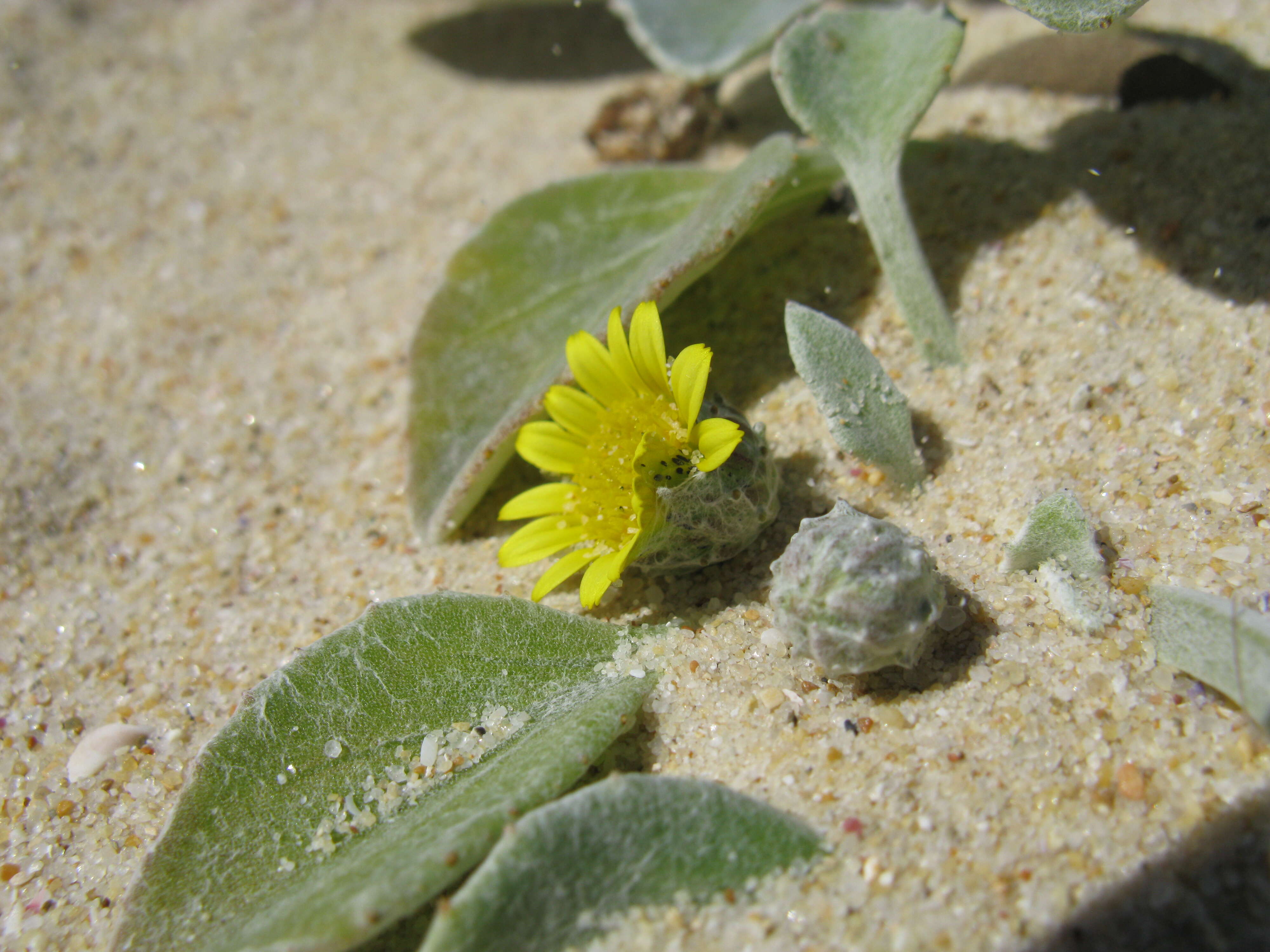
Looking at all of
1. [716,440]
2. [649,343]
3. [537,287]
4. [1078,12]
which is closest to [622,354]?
[649,343]

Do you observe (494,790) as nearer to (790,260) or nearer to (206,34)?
(790,260)

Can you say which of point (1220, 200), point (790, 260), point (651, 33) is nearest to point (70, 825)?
point (790, 260)

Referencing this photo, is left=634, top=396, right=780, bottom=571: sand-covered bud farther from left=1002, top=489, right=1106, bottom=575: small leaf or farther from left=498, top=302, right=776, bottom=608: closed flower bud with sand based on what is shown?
left=1002, top=489, right=1106, bottom=575: small leaf

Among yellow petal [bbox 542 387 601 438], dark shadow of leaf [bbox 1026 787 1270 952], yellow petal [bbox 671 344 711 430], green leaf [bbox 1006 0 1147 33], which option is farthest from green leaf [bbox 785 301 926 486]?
dark shadow of leaf [bbox 1026 787 1270 952]

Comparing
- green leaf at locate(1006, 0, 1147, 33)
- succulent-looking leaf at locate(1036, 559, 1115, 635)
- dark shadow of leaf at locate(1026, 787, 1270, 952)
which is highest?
green leaf at locate(1006, 0, 1147, 33)

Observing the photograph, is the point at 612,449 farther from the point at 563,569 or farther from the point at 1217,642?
the point at 1217,642

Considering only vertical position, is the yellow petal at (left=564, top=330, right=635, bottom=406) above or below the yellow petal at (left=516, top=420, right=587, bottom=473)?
above

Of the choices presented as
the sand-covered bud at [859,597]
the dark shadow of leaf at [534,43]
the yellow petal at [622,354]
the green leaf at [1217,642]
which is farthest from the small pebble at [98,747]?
the dark shadow of leaf at [534,43]
